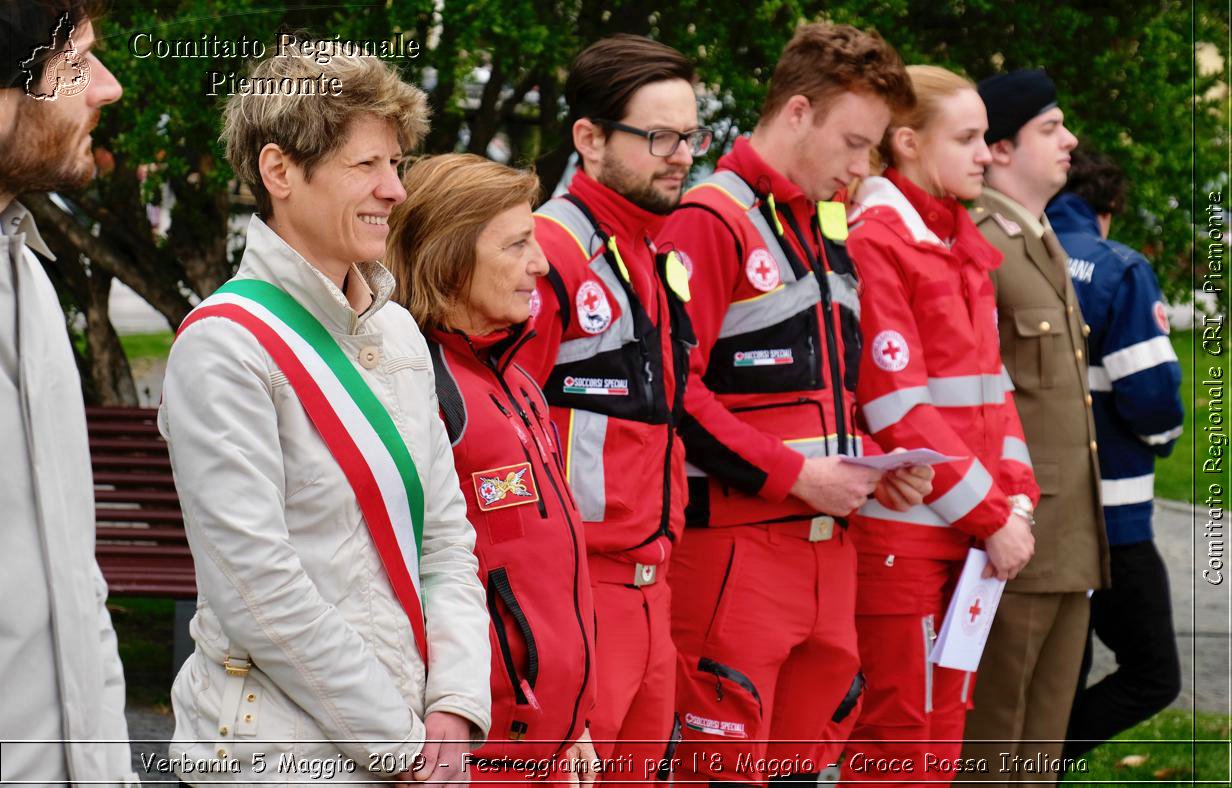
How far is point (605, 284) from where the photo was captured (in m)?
3.87

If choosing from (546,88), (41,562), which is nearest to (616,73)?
(41,562)

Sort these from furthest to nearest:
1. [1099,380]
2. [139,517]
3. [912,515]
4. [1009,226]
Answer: [139,517], [1099,380], [1009,226], [912,515]

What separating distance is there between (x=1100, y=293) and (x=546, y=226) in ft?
8.06

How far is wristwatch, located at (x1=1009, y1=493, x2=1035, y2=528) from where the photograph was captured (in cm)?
480

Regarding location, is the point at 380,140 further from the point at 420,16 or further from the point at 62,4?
the point at 420,16

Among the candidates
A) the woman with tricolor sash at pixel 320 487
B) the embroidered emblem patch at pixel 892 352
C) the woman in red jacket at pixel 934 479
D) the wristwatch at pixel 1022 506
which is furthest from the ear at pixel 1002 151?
the woman with tricolor sash at pixel 320 487

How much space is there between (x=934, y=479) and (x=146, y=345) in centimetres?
1092

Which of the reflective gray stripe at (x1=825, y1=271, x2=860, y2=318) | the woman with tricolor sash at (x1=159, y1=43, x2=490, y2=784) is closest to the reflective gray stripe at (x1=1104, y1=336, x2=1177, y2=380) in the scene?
the reflective gray stripe at (x1=825, y1=271, x2=860, y2=318)

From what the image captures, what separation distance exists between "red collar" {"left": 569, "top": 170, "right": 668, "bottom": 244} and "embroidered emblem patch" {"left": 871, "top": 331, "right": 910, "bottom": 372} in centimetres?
96

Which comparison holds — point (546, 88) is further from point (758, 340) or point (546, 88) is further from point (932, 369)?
point (758, 340)

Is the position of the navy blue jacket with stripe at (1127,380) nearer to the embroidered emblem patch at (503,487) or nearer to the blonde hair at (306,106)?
the embroidered emblem patch at (503,487)

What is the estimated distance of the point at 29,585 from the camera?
2219mm

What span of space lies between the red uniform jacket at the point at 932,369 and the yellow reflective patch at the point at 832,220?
13 cm

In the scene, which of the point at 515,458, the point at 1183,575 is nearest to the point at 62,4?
the point at 515,458
